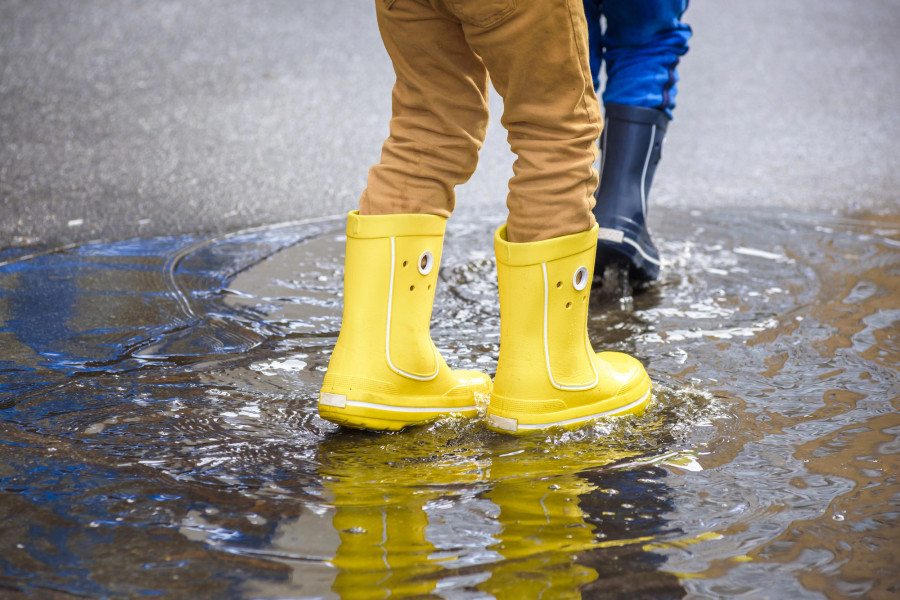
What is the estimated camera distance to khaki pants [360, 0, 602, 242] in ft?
3.54

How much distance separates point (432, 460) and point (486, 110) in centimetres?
49

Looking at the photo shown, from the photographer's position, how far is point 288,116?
3627 millimetres

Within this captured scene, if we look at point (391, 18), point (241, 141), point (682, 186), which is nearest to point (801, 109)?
point (682, 186)

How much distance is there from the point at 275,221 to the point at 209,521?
5.02 feet

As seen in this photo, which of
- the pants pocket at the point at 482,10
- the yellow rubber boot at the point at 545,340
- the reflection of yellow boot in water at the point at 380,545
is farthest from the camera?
the yellow rubber boot at the point at 545,340

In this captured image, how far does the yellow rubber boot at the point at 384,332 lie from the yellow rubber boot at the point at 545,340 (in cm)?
10

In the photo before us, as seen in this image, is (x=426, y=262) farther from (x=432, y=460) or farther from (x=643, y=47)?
(x=643, y=47)

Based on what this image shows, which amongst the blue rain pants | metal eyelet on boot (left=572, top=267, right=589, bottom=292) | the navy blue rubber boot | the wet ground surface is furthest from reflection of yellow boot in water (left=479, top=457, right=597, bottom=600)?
the blue rain pants

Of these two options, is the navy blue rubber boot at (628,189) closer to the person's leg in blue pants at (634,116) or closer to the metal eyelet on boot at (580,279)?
the person's leg in blue pants at (634,116)

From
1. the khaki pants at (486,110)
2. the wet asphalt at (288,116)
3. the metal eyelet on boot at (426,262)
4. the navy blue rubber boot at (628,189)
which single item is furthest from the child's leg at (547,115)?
the wet asphalt at (288,116)

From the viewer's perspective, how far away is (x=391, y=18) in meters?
1.16

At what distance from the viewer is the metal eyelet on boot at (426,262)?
1.22m

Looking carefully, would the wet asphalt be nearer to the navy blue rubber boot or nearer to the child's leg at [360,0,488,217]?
the navy blue rubber boot

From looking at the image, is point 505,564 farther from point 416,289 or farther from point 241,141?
point 241,141
